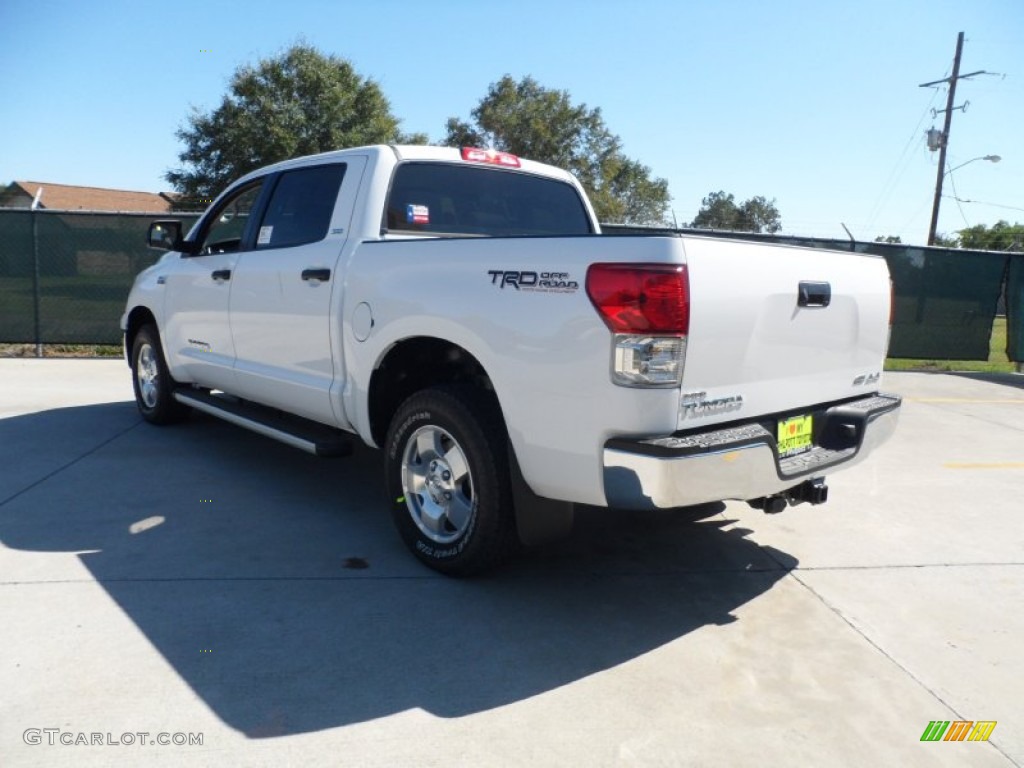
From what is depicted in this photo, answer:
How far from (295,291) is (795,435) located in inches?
109

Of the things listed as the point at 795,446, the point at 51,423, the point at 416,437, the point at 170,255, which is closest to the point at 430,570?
the point at 416,437

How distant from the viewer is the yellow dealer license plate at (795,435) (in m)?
3.24

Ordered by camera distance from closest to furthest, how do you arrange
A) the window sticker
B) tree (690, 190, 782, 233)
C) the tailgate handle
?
the tailgate handle
the window sticker
tree (690, 190, 782, 233)

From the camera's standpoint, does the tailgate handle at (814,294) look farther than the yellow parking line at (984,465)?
No

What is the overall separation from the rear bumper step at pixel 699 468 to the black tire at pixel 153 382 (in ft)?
15.4

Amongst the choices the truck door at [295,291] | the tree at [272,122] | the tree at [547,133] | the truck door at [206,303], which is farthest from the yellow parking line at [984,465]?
the tree at [547,133]

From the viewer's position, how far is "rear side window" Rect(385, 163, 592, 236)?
14.0 ft

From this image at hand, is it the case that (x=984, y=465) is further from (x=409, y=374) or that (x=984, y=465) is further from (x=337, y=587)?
(x=337, y=587)

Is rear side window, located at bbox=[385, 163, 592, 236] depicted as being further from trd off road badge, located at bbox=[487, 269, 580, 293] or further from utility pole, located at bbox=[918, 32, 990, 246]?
utility pole, located at bbox=[918, 32, 990, 246]

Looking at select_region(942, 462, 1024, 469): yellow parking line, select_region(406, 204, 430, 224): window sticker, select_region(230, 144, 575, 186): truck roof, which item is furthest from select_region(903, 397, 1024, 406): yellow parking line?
select_region(406, 204, 430, 224): window sticker

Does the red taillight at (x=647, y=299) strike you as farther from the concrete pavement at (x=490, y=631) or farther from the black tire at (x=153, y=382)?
the black tire at (x=153, y=382)

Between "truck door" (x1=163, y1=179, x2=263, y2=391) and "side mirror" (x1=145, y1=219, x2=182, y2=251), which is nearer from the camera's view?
"truck door" (x1=163, y1=179, x2=263, y2=391)

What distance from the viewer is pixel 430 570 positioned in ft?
12.2

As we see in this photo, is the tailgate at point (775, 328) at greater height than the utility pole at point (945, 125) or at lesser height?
lesser
